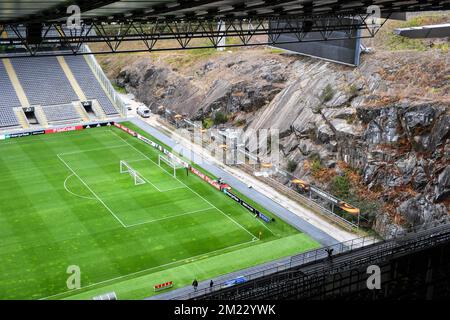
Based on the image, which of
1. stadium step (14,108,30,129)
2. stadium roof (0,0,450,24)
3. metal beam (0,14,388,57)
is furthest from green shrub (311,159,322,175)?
stadium step (14,108,30,129)

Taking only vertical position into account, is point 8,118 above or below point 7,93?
below

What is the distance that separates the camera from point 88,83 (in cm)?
6069

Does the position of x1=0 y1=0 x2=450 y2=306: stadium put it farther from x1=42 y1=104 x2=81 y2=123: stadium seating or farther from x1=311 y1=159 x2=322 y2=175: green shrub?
x1=42 y1=104 x2=81 y2=123: stadium seating

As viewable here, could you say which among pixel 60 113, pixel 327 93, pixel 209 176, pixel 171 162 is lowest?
pixel 209 176

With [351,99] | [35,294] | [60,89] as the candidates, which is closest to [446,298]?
[35,294]

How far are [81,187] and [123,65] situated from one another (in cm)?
3589

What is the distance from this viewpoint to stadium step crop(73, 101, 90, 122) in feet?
181

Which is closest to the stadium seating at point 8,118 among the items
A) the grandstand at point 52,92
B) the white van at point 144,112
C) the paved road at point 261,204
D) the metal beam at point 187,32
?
the grandstand at point 52,92

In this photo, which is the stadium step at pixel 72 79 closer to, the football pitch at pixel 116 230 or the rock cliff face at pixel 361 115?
the rock cliff face at pixel 361 115

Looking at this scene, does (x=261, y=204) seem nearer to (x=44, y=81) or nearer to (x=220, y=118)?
(x=220, y=118)

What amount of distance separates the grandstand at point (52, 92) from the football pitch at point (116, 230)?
10651 mm

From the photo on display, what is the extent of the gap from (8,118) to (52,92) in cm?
679

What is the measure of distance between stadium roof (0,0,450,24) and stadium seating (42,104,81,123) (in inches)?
1185

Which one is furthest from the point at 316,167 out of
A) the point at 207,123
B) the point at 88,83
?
the point at 88,83
